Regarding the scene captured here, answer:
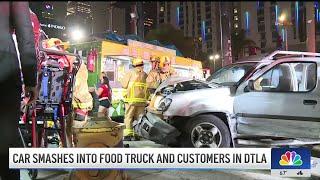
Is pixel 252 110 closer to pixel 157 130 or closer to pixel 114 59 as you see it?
pixel 157 130

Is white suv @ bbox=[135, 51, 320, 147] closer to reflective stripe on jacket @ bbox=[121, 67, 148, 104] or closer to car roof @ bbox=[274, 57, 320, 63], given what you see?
car roof @ bbox=[274, 57, 320, 63]

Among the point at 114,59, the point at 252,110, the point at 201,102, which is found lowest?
the point at 252,110

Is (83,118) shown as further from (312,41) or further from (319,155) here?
(312,41)

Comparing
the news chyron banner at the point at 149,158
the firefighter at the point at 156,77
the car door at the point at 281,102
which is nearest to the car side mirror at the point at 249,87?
the car door at the point at 281,102

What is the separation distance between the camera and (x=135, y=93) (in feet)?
26.3

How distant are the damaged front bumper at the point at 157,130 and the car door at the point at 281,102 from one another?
0.85 metres

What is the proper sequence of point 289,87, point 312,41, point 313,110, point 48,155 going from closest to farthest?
1. point 48,155
2. point 313,110
3. point 289,87
4. point 312,41

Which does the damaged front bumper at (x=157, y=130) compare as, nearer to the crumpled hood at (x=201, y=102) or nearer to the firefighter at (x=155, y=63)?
the crumpled hood at (x=201, y=102)

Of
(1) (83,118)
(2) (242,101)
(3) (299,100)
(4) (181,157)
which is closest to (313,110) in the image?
(3) (299,100)

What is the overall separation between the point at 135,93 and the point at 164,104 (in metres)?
2.18

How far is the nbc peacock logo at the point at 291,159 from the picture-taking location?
355 cm

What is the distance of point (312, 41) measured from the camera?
27.2ft

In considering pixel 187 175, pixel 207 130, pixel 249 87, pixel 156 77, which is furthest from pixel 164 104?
pixel 156 77

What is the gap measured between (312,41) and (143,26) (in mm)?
3715
